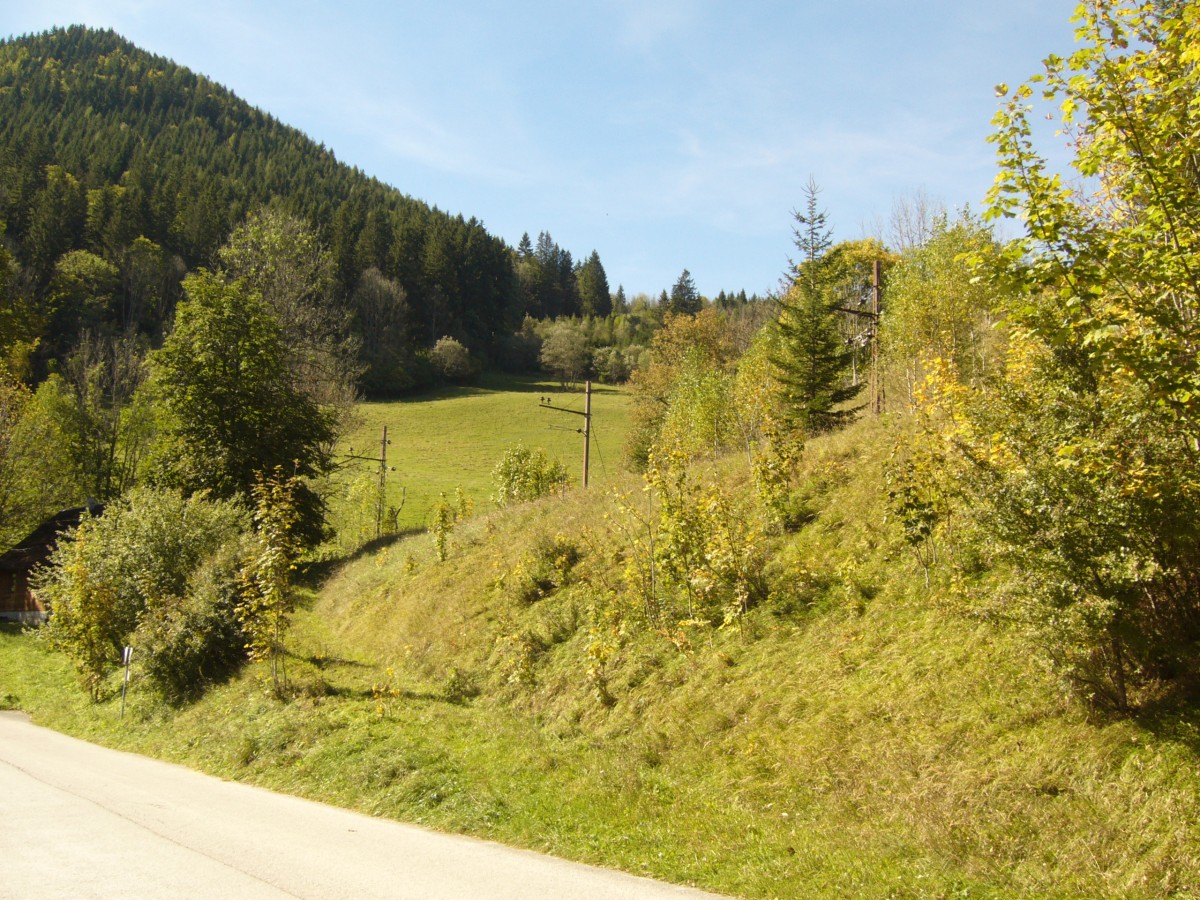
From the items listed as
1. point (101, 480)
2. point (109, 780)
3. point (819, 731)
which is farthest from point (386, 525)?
point (819, 731)

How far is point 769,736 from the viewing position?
9.66 m

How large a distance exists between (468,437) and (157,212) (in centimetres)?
4836

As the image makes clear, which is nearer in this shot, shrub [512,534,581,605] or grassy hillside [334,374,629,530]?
shrub [512,534,581,605]

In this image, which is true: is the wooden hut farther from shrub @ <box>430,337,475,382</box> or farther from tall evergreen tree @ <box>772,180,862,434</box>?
shrub @ <box>430,337,475,382</box>

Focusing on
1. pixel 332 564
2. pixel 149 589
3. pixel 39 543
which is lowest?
pixel 39 543

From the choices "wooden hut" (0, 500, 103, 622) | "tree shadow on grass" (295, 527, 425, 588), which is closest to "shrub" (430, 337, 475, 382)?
"wooden hut" (0, 500, 103, 622)

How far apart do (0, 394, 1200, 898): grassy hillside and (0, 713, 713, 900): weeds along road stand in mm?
623

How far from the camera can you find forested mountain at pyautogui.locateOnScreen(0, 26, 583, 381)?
74.8 metres

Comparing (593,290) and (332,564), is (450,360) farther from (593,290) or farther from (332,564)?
(332,564)

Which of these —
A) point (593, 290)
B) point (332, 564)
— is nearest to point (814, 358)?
point (332, 564)

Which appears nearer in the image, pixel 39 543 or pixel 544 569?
pixel 544 569

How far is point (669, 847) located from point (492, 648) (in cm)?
945

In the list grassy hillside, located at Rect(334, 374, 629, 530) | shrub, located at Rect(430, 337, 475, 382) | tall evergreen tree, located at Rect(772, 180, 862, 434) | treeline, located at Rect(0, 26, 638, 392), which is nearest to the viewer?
tall evergreen tree, located at Rect(772, 180, 862, 434)

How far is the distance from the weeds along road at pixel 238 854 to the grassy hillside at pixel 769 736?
0.62m
